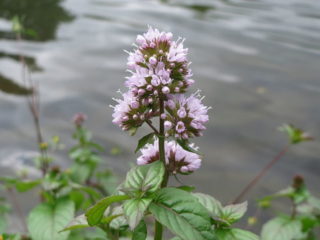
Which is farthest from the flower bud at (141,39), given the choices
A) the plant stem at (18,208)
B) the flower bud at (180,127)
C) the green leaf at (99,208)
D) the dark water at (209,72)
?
the dark water at (209,72)

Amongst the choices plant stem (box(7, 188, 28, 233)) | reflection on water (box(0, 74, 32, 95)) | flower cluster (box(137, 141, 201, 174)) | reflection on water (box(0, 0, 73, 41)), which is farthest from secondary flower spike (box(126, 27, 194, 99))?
reflection on water (box(0, 0, 73, 41))

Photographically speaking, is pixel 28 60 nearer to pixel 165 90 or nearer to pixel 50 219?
pixel 50 219

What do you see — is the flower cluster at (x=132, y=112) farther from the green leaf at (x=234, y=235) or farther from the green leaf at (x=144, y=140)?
the green leaf at (x=234, y=235)

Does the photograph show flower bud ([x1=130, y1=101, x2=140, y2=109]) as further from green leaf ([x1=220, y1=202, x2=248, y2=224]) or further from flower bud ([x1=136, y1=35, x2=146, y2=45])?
green leaf ([x1=220, y1=202, x2=248, y2=224])

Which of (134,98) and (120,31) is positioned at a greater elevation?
(134,98)

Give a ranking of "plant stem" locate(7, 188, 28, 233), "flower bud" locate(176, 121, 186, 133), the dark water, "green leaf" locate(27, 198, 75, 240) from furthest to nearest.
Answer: the dark water, "plant stem" locate(7, 188, 28, 233), "green leaf" locate(27, 198, 75, 240), "flower bud" locate(176, 121, 186, 133)

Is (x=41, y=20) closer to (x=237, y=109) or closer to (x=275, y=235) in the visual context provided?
(x=237, y=109)

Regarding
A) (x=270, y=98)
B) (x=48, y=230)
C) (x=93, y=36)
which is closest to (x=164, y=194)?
(x=48, y=230)
